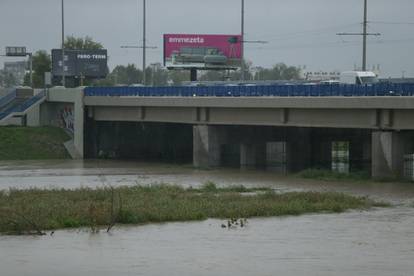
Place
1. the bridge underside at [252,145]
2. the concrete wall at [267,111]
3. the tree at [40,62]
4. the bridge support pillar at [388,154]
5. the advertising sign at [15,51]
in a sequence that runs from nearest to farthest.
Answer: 1. the bridge support pillar at [388,154]
2. the concrete wall at [267,111]
3. the bridge underside at [252,145]
4. the advertising sign at [15,51]
5. the tree at [40,62]

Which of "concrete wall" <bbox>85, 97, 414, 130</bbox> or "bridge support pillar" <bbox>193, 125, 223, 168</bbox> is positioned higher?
"concrete wall" <bbox>85, 97, 414, 130</bbox>

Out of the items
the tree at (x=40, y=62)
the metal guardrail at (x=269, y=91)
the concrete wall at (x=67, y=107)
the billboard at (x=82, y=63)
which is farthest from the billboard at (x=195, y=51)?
the metal guardrail at (x=269, y=91)

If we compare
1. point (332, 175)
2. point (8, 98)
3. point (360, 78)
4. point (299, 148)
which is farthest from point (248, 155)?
point (8, 98)

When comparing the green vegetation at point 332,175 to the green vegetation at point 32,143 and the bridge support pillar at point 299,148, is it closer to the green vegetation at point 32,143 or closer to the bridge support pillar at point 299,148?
the bridge support pillar at point 299,148

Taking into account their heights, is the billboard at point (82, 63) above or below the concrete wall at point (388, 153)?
above

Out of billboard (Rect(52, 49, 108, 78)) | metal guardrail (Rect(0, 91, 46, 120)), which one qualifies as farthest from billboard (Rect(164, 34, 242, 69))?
metal guardrail (Rect(0, 91, 46, 120))

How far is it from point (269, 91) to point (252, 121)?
2.52 m

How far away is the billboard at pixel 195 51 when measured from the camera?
114 m

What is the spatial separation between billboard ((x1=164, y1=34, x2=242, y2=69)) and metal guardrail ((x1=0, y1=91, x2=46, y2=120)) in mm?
31512

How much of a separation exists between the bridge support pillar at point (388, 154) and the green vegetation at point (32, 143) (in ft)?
110

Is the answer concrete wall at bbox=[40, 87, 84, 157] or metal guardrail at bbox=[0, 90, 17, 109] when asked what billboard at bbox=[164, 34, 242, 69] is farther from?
concrete wall at bbox=[40, 87, 84, 157]

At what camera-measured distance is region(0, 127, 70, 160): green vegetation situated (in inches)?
2876

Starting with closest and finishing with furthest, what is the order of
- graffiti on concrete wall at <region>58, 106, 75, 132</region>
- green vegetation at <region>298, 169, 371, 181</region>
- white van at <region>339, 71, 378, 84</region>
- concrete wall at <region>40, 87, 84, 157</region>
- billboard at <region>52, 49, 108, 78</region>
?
green vegetation at <region>298, 169, 371, 181</region> < white van at <region>339, 71, 378, 84</region> < concrete wall at <region>40, 87, 84, 157</region> < graffiti on concrete wall at <region>58, 106, 75, 132</region> < billboard at <region>52, 49, 108, 78</region>

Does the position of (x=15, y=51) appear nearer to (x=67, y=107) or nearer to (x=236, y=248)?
(x=67, y=107)
